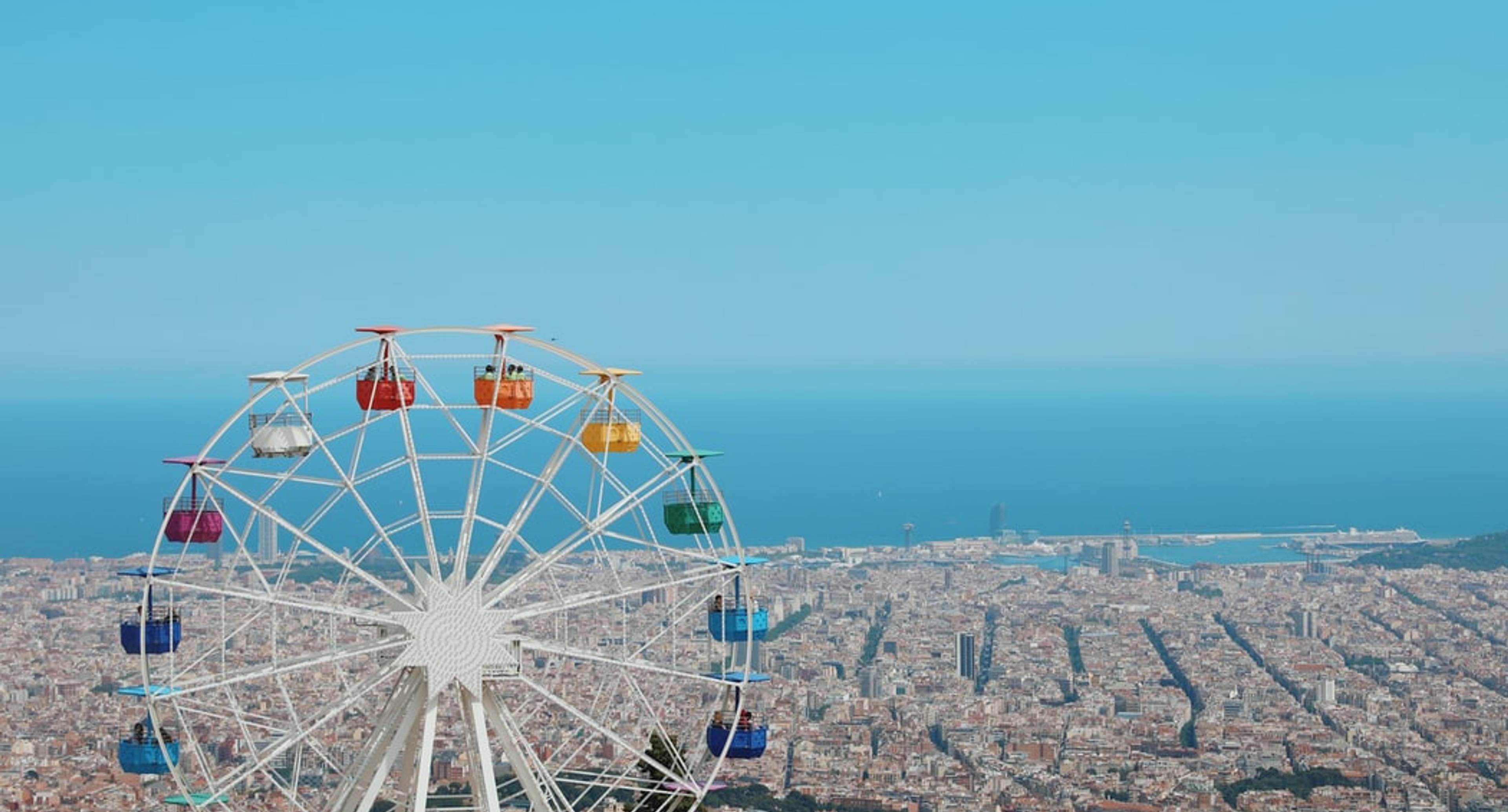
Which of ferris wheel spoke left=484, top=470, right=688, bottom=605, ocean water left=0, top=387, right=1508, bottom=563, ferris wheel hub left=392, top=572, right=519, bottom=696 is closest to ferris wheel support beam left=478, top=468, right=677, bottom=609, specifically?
ferris wheel spoke left=484, top=470, right=688, bottom=605

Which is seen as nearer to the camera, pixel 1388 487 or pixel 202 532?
pixel 202 532

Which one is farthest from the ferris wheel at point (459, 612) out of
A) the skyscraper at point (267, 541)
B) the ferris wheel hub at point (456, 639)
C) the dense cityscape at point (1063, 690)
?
the skyscraper at point (267, 541)

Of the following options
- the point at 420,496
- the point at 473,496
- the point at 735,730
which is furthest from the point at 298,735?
the point at 735,730

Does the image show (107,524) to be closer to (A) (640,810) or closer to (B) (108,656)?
(B) (108,656)

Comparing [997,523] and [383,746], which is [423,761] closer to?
[383,746]

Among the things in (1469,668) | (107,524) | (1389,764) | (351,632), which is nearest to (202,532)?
(351,632)

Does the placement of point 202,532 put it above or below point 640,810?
above

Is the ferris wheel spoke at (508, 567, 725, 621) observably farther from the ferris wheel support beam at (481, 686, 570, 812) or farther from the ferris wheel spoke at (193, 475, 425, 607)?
the ferris wheel spoke at (193, 475, 425, 607)

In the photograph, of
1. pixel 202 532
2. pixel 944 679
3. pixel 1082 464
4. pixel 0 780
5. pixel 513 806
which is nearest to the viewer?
pixel 202 532
